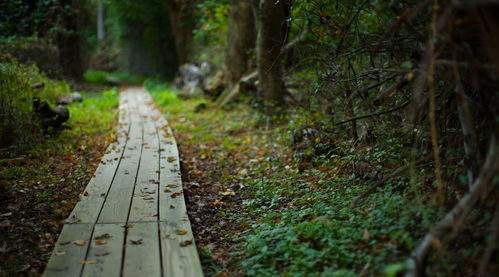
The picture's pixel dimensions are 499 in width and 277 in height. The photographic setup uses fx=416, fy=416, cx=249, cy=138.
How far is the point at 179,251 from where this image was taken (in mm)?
3283

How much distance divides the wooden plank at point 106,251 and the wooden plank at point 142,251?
0.06 meters

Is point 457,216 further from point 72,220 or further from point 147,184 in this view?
point 147,184

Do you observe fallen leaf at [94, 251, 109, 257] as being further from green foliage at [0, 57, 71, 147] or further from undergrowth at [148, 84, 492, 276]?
green foliage at [0, 57, 71, 147]

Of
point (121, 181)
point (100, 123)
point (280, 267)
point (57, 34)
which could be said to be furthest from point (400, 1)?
point (57, 34)

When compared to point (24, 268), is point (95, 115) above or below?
above

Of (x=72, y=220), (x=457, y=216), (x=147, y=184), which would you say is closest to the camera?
(x=457, y=216)

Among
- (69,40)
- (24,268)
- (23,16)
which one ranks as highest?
(23,16)

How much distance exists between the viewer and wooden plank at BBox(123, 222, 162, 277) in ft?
9.85

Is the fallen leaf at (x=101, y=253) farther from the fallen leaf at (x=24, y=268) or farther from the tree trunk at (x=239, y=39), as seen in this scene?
the tree trunk at (x=239, y=39)

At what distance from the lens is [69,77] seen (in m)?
17.0

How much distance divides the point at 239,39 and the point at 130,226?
9.18m

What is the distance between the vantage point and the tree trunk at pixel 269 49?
8531mm

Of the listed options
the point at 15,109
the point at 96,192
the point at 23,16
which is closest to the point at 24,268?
the point at 96,192

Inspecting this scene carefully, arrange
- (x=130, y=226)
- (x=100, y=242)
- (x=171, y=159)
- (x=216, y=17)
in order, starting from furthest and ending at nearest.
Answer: (x=216, y=17)
(x=171, y=159)
(x=130, y=226)
(x=100, y=242)
